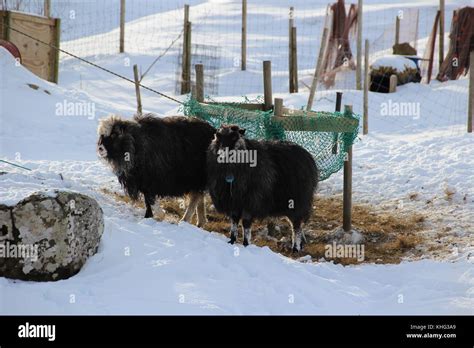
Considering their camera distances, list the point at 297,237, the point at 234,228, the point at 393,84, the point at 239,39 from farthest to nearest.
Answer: the point at 239,39, the point at 393,84, the point at 297,237, the point at 234,228

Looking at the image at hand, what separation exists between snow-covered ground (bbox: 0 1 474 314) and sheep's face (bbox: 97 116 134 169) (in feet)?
1.93

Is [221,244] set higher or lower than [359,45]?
lower

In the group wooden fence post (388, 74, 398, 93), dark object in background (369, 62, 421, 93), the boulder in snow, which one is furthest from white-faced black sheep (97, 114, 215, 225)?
dark object in background (369, 62, 421, 93)

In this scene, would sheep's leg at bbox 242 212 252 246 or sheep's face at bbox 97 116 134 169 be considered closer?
sheep's leg at bbox 242 212 252 246

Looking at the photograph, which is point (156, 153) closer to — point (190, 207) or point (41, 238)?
point (190, 207)

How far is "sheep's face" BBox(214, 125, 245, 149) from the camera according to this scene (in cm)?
818

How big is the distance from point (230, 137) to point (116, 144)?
1370mm

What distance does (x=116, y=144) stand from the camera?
8586 mm

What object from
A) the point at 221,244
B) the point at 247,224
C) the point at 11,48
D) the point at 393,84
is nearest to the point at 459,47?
the point at 393,84

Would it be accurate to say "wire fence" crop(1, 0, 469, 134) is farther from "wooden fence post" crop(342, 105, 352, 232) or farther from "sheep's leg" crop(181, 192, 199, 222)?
"sheep's leg" crop(181, 192, 199, 222)

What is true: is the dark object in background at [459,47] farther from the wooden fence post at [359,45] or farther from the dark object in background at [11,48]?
the dark object in background at [11,48]

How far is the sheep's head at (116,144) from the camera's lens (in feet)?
28.2
